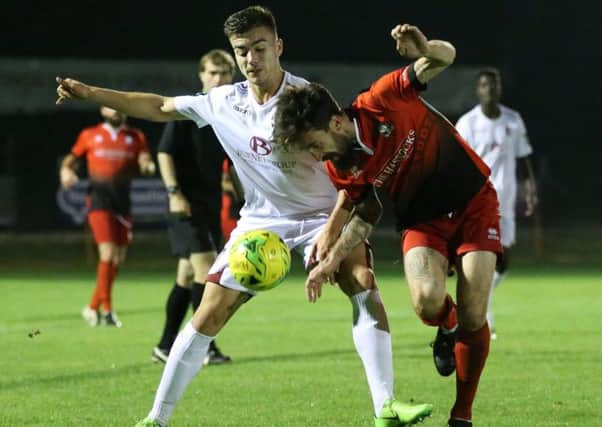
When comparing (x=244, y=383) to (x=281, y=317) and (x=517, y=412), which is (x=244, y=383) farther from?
(x=281, y=317)

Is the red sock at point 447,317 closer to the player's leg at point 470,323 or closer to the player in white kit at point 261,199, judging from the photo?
the player's leg at point 470,323

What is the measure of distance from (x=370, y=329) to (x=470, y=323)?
1.66ft

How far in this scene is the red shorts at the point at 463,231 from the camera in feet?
21.9

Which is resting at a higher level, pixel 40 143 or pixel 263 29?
pixel 263 29

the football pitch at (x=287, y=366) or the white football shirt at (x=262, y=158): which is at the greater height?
the white football shirt at (x=262, y=158)

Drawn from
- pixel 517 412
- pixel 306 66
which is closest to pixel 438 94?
pixel 306 66

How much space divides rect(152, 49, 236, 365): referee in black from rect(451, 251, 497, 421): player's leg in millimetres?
3491

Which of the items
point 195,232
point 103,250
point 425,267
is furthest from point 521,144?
point 425,267

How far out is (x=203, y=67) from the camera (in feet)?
31.0

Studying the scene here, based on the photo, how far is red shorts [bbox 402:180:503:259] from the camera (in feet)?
21.9

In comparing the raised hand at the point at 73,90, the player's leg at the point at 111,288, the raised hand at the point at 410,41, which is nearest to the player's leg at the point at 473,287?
the raised hand at the point at 410,41

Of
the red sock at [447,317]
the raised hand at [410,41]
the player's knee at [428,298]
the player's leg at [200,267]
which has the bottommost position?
the player's leg at [200,267]

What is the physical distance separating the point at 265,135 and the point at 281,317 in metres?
7.28

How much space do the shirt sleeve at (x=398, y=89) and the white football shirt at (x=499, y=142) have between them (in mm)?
5596
